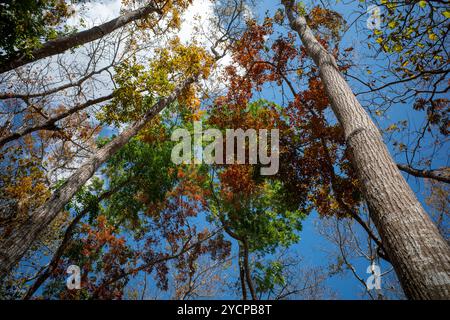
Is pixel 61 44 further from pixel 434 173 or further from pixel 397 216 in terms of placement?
pixel 434 173

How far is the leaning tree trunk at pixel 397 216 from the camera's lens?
1.95 m

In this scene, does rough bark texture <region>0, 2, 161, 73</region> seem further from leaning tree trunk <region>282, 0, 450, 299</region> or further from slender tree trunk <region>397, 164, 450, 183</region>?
slender tree trunk <region>397, 164, 450, 183</region>

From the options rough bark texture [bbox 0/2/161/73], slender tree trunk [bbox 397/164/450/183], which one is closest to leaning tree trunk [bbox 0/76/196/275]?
rough bark texture [bbox 0/2/161/73]

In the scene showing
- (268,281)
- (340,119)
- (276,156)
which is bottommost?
(268,281)

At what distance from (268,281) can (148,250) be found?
20.4 ft

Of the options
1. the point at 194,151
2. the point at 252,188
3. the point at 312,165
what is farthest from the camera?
the point at 194,151

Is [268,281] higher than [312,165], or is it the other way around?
[312,165]

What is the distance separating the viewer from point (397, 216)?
7.84 ft

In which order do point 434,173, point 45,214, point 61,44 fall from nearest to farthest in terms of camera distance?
point 45,214
point 434,173
point 61,44

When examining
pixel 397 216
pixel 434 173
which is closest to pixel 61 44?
pixel 397 216
